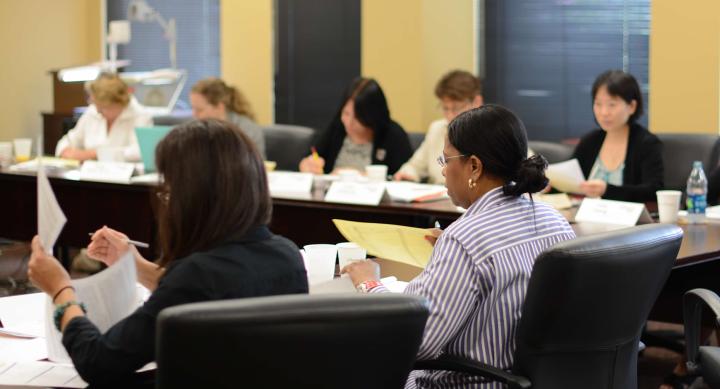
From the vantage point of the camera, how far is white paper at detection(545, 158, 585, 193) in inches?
157

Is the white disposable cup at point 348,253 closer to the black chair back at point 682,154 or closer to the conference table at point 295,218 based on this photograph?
the conference table at point 295,218

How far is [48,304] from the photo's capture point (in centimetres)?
188

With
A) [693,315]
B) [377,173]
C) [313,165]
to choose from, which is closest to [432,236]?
[693,315]

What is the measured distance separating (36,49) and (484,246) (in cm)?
679

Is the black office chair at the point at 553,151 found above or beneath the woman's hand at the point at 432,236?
above

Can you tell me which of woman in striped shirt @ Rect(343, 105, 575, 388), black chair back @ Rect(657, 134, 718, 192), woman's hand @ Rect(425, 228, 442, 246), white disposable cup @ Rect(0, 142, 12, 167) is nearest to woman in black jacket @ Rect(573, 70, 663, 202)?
black chair back @ Rect(657, 134, 718, 192)

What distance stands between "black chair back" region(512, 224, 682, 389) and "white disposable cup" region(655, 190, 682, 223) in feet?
4.93

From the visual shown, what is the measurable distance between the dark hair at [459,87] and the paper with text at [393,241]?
2.46 m

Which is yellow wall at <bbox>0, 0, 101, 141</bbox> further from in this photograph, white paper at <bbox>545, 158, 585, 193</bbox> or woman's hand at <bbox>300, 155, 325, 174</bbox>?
white paper at <bbox>545, 158, 585, 193</bbox>

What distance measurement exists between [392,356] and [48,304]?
0.72 m

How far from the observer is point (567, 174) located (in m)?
4.00

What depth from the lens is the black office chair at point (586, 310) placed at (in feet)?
6.18

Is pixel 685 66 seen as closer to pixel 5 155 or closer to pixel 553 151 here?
pixel 553 151

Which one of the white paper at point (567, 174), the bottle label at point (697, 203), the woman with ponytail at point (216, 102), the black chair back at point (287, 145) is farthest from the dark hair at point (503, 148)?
→ the woman with ponytail at point (216, 102)
